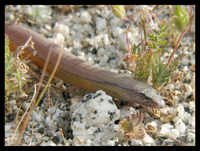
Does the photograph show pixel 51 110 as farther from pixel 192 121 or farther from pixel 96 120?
pixel 192 121

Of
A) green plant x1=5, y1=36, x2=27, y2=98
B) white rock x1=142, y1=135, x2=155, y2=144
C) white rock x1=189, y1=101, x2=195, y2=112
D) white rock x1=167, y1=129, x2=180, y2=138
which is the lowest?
white rock x1=142, y1=135, x2=155, y2=144

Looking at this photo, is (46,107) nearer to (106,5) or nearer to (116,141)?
(116,141)

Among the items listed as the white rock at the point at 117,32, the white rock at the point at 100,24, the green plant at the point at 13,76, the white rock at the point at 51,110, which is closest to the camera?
the green plant at the point at 13,76

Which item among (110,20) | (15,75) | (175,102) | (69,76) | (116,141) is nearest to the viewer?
(116,141)

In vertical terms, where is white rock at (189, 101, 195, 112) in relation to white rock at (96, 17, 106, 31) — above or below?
below

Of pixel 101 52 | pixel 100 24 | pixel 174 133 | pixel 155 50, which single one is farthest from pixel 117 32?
pixel 174 133

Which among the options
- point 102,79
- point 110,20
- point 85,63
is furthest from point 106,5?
point 102,79

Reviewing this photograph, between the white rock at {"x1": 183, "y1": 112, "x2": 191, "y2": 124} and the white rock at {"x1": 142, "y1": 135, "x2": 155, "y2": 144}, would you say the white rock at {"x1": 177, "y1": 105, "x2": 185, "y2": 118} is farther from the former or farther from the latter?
the white rock at {"x1": 142, "y1": 135, "x2": 155, "y2": 144}

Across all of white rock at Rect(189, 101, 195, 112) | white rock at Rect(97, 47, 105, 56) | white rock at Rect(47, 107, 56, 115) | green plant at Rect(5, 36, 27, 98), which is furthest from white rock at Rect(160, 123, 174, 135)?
green plant at Rect(5, 36, 27, 98)

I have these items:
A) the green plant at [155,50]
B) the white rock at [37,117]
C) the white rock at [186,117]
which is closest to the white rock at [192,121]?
the white rock at [186,117]

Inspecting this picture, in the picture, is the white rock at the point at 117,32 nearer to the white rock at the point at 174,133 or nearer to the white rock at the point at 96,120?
the white rock at the point at 96,120

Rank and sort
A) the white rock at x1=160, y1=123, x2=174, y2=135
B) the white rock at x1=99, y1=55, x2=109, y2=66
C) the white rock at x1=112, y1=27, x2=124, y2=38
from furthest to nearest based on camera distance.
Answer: the white rock at x1=112, y1=27, x2=124, y2=38 → the white rock at x1=99, y1=55, x2=109, y2=66 → the white rock at x1=160, y1=123, x2=174, y2=135
